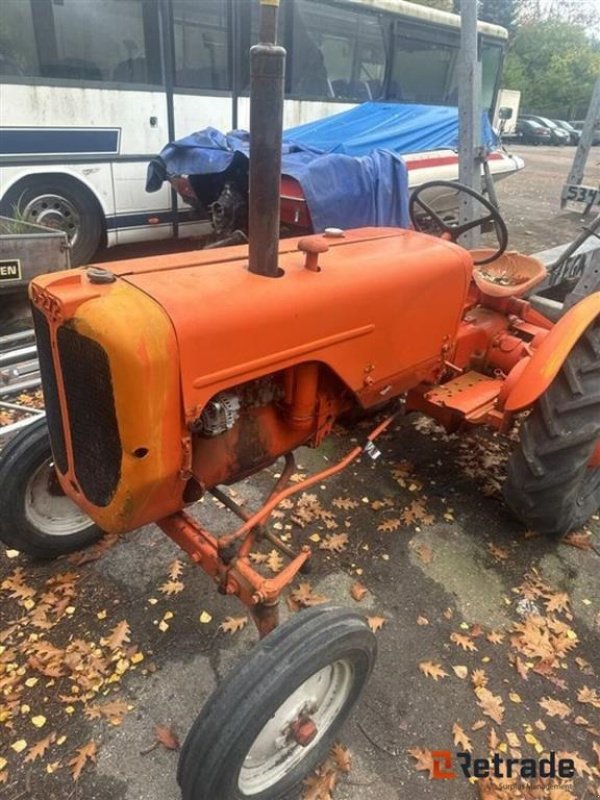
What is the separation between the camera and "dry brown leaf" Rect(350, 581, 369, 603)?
2598 mm

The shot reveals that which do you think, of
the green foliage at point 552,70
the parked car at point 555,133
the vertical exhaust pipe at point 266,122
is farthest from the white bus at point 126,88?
the green foliage at point 552,70

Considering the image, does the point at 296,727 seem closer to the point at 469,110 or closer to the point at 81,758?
the point at 81,758

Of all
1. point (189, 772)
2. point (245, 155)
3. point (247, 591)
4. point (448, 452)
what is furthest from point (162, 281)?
point (245, 155)

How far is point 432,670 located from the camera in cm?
229

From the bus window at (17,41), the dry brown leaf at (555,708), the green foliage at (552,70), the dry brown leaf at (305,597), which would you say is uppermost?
the green foliage at (552,70)

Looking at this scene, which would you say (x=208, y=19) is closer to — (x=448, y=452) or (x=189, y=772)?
(x=448, y=452)

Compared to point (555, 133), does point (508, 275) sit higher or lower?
lower

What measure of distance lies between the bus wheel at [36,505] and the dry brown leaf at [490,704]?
1.75 meters

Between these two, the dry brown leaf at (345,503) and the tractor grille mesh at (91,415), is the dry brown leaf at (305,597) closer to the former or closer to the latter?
the dry brown leaf at (345,503)

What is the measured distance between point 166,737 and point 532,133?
3339 centimetres

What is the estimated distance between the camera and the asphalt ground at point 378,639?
1950 mm

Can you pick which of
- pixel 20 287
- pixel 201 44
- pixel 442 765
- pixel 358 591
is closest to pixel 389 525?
pixel 358 591

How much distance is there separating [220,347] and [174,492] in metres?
0.49

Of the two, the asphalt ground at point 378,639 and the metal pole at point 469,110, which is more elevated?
the metal pole at point 469,110
